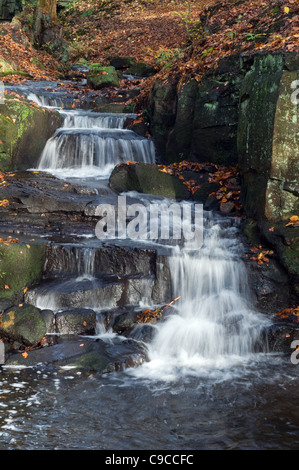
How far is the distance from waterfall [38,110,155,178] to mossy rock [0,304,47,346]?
16.4ft

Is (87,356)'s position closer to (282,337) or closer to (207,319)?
(207,319)

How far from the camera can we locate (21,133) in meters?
9.98

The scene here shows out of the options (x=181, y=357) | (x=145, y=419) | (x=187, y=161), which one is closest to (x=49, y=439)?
(x=145, y=419)

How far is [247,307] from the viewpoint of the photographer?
21.6 feet

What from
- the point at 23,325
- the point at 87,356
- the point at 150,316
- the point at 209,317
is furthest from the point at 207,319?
the point at 23,325

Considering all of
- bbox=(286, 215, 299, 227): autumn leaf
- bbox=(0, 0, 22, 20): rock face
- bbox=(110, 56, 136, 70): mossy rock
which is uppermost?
bbox=(0, 0, 22, 20): rock face

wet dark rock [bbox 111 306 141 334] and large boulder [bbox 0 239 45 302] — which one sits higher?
large boulder [bbox 0 239 45 302]

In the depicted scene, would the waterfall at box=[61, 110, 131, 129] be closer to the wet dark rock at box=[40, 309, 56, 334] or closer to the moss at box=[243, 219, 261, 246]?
the moss at box=[243, 219, 261, 246]

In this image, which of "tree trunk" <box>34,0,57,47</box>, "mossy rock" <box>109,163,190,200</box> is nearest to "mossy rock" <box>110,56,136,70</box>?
"tree trunk" <box>34,0,57,47</box>

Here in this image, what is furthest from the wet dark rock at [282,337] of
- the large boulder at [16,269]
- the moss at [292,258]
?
the large boulder at [16,269]

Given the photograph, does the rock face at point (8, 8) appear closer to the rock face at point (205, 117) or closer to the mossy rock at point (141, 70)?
the mossy rock at point (141, 70)

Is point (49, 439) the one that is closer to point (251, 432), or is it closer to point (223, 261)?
point (251, 432)

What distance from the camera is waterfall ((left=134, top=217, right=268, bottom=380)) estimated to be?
557cm

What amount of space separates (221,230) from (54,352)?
12.2ft
